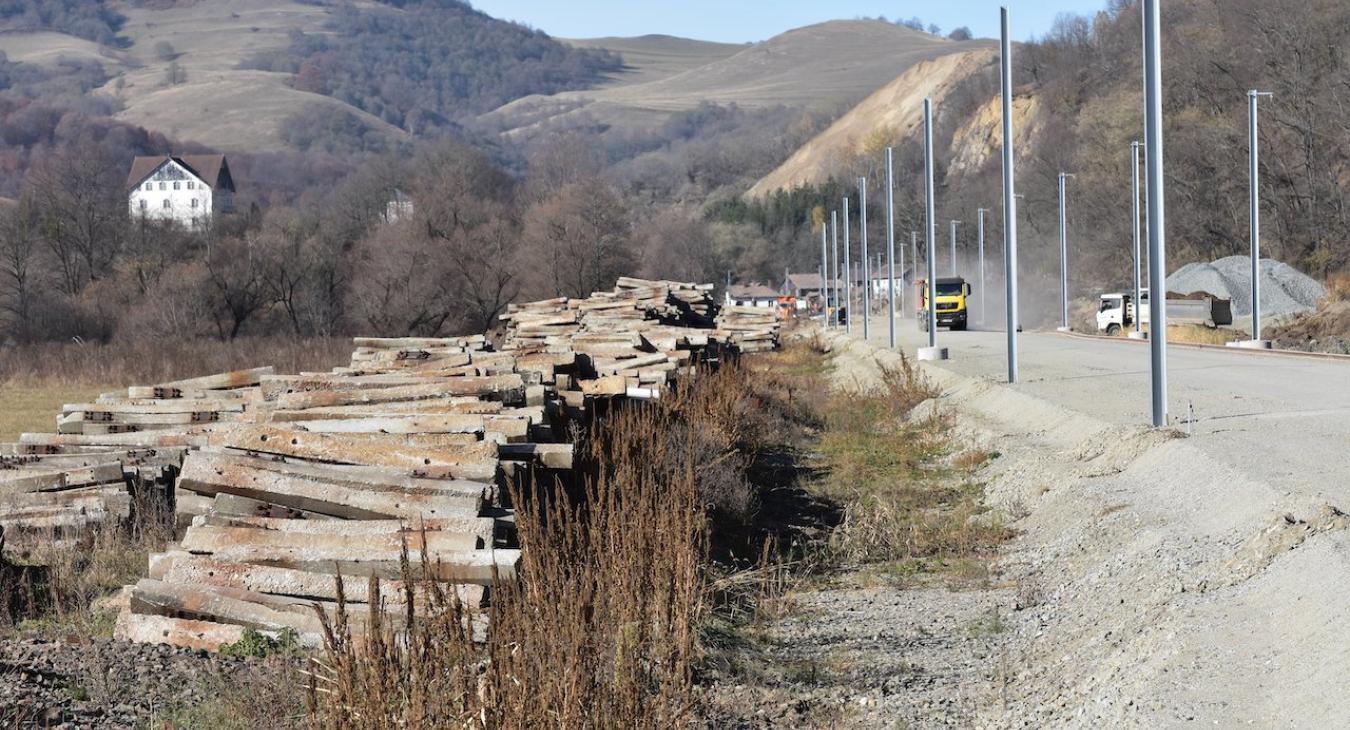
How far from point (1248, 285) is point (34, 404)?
4130 centimetres

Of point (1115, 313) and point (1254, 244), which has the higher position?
point (1254, 244)

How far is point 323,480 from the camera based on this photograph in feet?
33.2

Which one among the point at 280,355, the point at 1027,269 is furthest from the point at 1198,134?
the point at 280,355

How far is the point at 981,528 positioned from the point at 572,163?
415ft

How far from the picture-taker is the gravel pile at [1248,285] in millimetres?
51000

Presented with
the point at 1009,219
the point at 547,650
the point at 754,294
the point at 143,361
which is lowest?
the point at 754,294

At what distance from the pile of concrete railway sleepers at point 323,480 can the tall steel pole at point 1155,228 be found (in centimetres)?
624

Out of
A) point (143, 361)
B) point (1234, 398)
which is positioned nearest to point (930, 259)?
point (1234, 398)

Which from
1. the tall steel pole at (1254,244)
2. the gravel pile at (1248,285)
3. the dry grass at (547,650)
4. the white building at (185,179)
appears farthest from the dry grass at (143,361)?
the white building at (185,179)

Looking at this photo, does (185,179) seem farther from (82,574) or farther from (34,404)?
(82,574)

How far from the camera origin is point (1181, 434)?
14594 mm

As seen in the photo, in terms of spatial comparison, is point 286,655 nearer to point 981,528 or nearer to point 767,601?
point 767,601

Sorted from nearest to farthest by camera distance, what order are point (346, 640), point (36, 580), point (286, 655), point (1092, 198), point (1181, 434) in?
point (346, 640), point (286, 655), point (36, 580), point (1181, 434), point (1092, 198)

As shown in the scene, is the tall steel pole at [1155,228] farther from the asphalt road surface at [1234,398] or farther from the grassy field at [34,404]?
the grassy field at [34,404]
